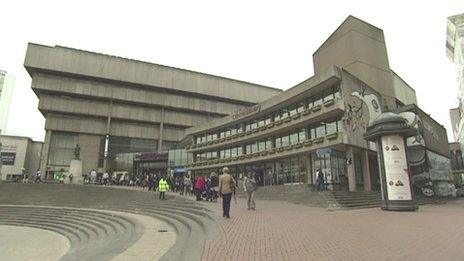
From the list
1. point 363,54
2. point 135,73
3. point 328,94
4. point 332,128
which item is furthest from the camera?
point 135,73

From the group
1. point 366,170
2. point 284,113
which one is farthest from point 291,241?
point 284,113

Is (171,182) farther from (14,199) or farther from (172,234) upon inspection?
(172,234)

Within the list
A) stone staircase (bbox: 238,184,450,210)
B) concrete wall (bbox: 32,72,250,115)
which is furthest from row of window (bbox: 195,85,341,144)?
concrete wall (bbox: 32,72,250,115)

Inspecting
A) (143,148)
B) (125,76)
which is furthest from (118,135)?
(125,76)

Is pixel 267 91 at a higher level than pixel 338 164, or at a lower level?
higher

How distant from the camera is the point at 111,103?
6350 cm

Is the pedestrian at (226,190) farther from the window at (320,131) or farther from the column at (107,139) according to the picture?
the column at (107,139)

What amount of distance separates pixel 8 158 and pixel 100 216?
55113 mm

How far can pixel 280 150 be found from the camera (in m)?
33.1

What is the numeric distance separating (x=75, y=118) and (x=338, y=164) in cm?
4856

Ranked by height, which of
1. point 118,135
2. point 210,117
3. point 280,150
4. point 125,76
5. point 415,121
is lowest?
point 280,150

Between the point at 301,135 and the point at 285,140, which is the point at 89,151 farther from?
the point at 301,135

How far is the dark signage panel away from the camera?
6167cm

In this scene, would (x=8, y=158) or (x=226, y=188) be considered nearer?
(x=226, y=188)
